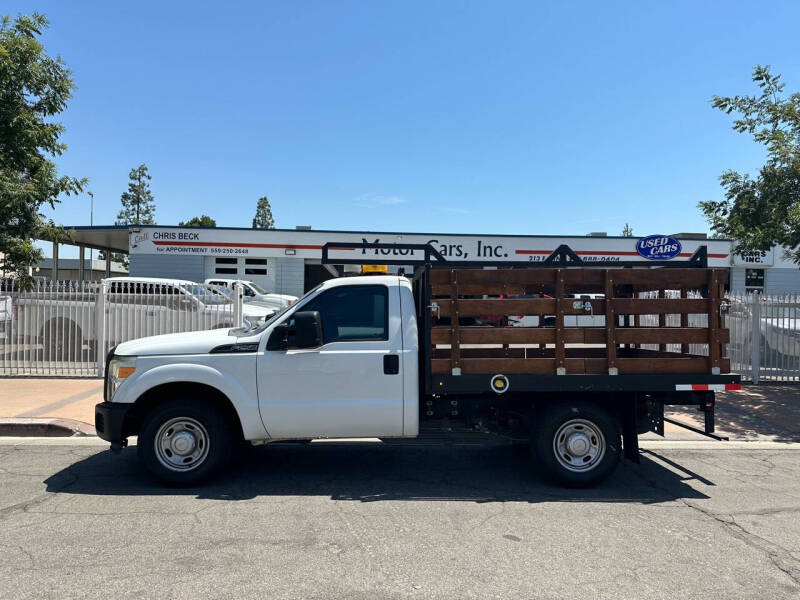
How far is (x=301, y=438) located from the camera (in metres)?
5.46

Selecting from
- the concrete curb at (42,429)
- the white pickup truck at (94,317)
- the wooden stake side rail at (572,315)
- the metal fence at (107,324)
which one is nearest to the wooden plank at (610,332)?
the wooden stake side rail at (572,315)

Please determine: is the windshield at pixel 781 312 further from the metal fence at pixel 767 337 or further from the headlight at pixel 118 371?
the headlight at pixel 118 371

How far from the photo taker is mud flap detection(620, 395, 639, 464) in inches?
223

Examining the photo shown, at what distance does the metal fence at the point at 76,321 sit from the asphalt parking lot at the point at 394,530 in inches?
217

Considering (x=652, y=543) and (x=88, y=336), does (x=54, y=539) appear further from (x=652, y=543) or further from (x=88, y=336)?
(x=88, y=336)

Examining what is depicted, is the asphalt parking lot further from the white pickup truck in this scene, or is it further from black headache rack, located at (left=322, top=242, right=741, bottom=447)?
the white pickup truck

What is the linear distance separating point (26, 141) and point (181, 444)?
8.29m

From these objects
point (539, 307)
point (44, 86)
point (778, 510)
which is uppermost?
point (44, 86)

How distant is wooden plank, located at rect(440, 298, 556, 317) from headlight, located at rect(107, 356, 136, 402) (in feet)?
9.64


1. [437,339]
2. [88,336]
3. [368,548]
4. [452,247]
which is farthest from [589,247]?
[368,548]

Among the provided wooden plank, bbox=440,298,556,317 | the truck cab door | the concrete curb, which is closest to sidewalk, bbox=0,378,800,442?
the concrete curb

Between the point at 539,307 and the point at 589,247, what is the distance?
22.1 meters

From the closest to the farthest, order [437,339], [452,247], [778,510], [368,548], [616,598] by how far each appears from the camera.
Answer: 1. [616,598]
2. [368,548]
3. [778,510]
4. [437,339]
5. [452,247]

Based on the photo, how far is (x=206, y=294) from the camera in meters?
12.5
